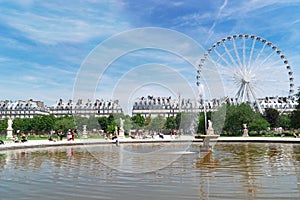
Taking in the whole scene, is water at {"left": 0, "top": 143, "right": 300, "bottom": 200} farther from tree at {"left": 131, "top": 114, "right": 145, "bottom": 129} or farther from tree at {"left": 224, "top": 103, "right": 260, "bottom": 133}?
tree at {"left": 131, "top": 114, "right": 145, "bottom": 129}

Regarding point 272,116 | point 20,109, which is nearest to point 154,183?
point 272,116

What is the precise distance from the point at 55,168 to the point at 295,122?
1844 inches

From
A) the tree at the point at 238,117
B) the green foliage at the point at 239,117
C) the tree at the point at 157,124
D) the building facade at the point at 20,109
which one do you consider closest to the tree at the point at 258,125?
the green foliage at the point at 239,117

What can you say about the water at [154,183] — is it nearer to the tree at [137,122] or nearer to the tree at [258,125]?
the tree at [258,125]

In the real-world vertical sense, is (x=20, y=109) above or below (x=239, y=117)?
above

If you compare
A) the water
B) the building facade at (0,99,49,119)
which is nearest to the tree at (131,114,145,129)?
the building facade at (0,99,49,119)

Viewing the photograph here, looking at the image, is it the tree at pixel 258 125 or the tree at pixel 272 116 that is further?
the tree at pixel 272 116

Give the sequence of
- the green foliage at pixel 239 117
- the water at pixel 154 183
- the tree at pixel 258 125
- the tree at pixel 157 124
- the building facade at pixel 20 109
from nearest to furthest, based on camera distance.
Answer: the water at pixel 154 183
the tree at pixel 258 125
the green foliage at pixel 239 117
the tree at pixel 157 124
the building facade at pixel 20 109

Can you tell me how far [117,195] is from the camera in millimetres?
8562

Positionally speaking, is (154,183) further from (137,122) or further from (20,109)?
(20,109)

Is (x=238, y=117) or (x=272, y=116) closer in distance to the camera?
(x=238, y=117)

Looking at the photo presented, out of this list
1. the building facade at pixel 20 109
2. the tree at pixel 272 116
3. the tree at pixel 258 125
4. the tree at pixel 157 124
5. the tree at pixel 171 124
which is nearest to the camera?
the tree at pixel 258 125

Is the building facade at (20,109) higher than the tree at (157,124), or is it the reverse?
the building facade at (20,109)

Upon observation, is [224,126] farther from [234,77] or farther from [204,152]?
[204,152]
